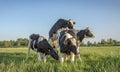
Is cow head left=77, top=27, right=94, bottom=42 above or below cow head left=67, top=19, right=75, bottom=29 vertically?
below

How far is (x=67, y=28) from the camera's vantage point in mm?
22391

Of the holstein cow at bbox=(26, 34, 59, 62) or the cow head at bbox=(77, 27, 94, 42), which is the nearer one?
the holstein cow at bbox=(26, 34, 59, 62)

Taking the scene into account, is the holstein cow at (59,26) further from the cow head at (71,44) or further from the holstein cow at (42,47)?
the cow head at (71,44)

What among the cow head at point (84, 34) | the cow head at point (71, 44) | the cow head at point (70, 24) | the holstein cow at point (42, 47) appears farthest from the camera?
the cow head at point (70, 24)

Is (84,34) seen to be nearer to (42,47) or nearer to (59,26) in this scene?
(59,26)

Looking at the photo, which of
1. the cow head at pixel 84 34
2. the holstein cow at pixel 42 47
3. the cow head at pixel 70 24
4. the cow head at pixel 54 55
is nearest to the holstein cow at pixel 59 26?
the cow head at pixel 70 24

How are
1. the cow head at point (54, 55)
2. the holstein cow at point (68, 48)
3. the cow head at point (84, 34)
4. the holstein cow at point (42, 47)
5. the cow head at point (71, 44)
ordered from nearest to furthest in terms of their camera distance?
1. the cow head at point (71, 44)
2. the holstein cow at point (68, 48)
3. the cow head at point (54, 55)
4. the holstein cow at point (42, 47)
5. the cow head at point (84, 34)

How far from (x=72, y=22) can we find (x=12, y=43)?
58.7 m

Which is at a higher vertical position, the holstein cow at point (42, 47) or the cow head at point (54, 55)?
the holstein cow at point (42, 47)

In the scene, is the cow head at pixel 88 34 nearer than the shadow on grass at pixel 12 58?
No

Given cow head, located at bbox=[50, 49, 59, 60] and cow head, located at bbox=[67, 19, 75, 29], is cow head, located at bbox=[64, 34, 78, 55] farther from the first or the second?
cow head, located at bbox=[67, 19, 75, 29]

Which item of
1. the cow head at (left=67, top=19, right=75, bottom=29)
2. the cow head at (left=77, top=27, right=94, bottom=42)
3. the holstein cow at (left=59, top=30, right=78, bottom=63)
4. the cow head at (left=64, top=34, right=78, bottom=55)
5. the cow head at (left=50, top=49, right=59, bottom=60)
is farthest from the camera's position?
the cow head at (left=67, top=19, right=75, bottom=29)

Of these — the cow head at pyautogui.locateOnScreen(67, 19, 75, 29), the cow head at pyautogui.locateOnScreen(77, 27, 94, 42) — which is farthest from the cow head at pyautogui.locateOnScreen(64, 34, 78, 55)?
the cow head at pyautogui.locateOnScreen(67, 19, 75, 29)

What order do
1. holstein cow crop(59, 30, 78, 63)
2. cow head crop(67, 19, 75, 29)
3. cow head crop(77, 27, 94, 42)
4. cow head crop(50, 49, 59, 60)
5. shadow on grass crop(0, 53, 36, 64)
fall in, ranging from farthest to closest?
1. cow head crop(67, 19, 75, 29)
2. cow head crop(77, 27, 94, 42)
3. cow head crop(50, 49, 59, 60)
4. holstein cow crop(59, 30, 78, 63)
5. shadow on grass crop(0, 53, 36, 64)
